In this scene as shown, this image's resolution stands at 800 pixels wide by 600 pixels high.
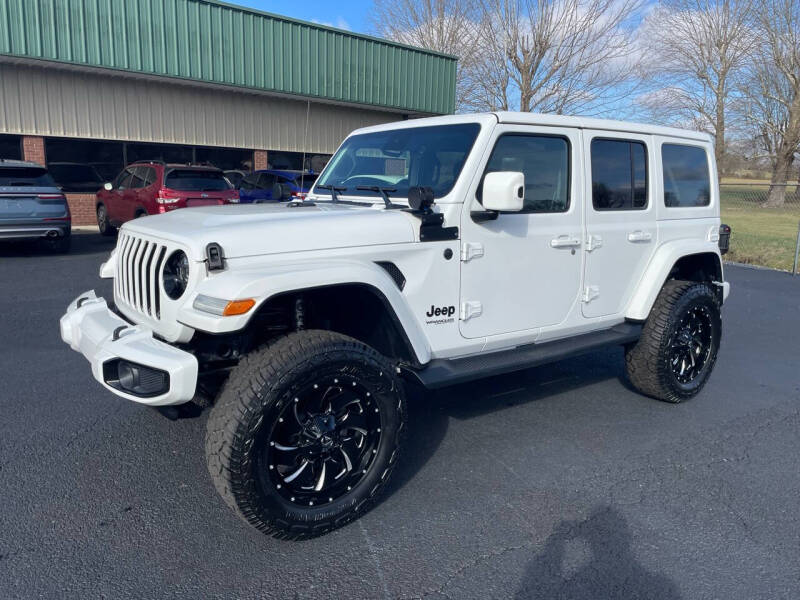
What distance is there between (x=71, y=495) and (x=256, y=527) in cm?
119

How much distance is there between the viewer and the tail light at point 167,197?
12.1 meters

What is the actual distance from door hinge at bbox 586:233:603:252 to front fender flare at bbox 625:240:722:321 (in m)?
0.63

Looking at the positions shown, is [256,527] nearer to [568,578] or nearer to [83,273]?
[568,578]

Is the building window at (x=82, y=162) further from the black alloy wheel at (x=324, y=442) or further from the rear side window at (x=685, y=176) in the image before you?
the black alloy wheel at (x=324, y=442)

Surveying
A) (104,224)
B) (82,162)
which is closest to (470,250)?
(104,224)

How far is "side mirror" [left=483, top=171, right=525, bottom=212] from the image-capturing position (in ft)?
11.1

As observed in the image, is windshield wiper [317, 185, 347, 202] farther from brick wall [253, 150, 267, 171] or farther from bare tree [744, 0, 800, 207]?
bare tree [744, 0, 800, 207]

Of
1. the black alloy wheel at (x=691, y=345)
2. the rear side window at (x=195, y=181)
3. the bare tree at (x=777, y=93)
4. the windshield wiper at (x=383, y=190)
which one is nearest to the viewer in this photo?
the windshield wiper at (x=383, y=190)

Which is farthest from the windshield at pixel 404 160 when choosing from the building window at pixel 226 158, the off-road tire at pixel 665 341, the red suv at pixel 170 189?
the building window at pixel 226 158

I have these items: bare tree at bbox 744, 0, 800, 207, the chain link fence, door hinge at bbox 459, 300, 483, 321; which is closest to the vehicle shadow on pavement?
door hinge at bbox 459, 300, 483, 321

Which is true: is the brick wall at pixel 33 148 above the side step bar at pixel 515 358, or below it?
A: above

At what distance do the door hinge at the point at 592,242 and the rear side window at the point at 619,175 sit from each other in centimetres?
20

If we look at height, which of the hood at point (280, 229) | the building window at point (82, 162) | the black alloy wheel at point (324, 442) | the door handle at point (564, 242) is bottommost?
the black alloy wheel at point (324, 442)

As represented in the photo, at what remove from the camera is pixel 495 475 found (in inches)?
148
